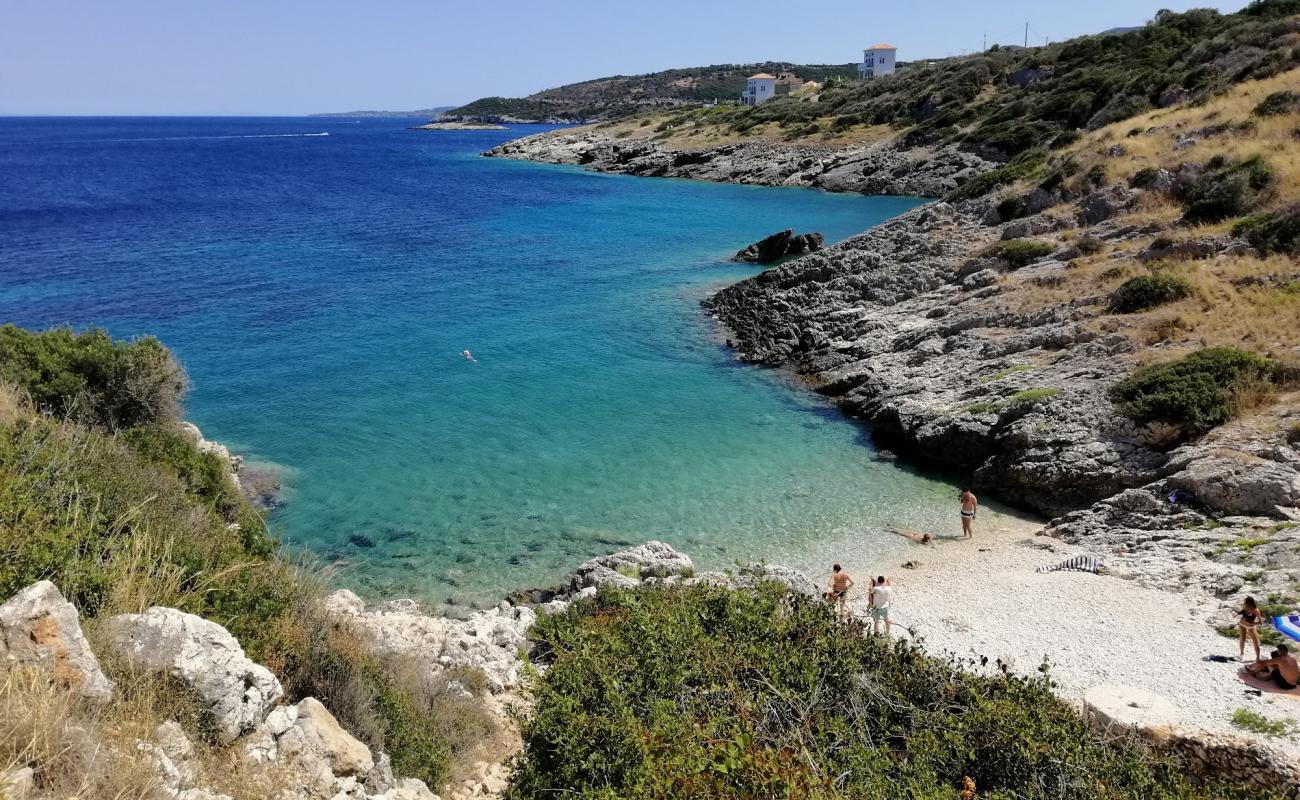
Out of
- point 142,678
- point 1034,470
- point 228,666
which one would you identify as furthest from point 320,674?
point 1034,470

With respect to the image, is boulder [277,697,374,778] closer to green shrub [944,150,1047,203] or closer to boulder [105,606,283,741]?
boulder [105,606,283,741]

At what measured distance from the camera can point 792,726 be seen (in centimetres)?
908

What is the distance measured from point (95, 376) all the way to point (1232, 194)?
38.5 m

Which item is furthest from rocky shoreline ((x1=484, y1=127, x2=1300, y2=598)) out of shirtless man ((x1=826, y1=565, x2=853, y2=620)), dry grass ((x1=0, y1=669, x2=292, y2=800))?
dry grass ((x1=0, y1=669, x2=292, y2=800))

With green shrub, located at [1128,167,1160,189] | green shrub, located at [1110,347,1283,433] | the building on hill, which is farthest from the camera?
the building on hill

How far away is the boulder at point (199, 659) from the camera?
7.53m

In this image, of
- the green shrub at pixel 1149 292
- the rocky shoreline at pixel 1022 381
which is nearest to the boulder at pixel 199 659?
the rocky shoreline at pixel 1022 381

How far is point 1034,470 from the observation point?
21312 mm

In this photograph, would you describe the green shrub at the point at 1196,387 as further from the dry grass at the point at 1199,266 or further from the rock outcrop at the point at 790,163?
the rock outcrop at the point at 790,163

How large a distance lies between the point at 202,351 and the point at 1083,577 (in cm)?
3475

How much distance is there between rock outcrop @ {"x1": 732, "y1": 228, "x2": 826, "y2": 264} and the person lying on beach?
34759 millimetres

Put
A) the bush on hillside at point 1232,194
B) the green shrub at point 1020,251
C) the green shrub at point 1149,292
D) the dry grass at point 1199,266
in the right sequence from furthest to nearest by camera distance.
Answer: the green shrub at point 1020,251 < the bush on hillside at point 1232,194 < the green shrub at point 1149,292 < the dry grass at point 1199,266

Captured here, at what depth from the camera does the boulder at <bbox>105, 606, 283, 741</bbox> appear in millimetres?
7527

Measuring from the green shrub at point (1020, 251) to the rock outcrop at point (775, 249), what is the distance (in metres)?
19.3
